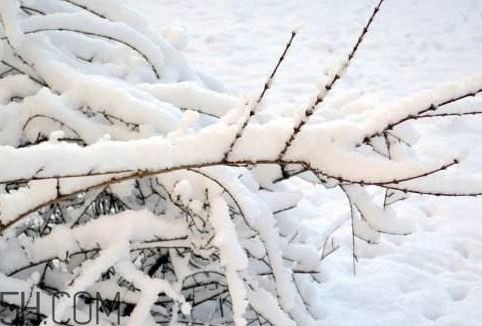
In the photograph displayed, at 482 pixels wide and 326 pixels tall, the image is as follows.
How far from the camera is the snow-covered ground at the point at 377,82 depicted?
2.54 metres

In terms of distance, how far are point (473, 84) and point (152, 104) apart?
82 centimetres

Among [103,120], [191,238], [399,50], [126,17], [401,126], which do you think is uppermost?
[399,50]

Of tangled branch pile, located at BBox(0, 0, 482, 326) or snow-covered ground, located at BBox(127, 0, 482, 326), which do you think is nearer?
tangled branch pile, located at BBox(0, 0, 482, 326)

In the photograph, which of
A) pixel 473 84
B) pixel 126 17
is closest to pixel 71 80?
pixel 126 17

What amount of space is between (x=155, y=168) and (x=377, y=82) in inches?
189

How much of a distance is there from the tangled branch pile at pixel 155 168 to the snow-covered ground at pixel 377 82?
19 centimetres

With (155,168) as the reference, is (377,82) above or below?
above

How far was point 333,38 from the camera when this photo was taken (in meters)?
6.57

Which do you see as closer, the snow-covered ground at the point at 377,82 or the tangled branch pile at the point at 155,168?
the tangled branch pile at the point at 155,168

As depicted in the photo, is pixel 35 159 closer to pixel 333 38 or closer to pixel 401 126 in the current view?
pixel 401 126

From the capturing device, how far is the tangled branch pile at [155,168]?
0.94m

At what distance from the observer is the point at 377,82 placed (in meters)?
5.43

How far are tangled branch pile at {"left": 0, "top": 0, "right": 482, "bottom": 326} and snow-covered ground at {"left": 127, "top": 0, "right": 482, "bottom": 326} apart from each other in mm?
185

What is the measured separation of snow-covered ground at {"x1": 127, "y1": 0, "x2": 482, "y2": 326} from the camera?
2.54 metres
